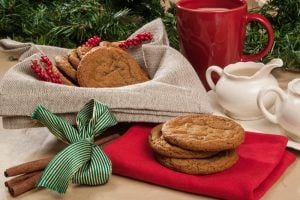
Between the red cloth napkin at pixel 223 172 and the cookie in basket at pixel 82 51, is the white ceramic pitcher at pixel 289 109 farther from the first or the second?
the cookie in basket at pixel 82 51

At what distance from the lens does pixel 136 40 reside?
2.99 ft

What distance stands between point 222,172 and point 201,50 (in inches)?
12.1

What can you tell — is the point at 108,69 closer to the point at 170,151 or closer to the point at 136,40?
the point at 136,40

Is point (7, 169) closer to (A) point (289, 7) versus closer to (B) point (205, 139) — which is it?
(B) point (205, 139)

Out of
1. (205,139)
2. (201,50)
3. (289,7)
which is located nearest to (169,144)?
(205,139)

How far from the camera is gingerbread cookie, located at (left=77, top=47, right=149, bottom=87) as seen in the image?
2.67 feet

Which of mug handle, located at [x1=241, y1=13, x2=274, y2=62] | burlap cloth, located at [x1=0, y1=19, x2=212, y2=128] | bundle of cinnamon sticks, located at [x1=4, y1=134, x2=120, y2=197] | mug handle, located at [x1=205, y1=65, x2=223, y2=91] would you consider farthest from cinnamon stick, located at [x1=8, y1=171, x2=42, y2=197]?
mug handle, located at [x1=241, y1=13, x2=274, y2=62]

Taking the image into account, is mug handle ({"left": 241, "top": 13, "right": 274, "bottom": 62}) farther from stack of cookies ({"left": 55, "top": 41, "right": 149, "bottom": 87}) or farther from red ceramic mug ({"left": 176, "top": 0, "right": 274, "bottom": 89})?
stack of cookies ({"left": 55, "top": 41, "right": 149, "bottom": 87})

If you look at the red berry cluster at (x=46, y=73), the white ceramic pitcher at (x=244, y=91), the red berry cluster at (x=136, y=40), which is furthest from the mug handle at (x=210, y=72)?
the red berry cluster at (x=46, y=73)

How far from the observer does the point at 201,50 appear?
0.92 meters

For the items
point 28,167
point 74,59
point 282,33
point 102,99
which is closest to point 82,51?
point 74,59

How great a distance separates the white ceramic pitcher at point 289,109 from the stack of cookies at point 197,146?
9 cm

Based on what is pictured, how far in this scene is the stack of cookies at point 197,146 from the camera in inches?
25.6

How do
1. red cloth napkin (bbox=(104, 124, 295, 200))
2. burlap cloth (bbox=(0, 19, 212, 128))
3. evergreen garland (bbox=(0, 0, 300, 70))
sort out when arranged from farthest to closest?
1. evergreen garland (bbox=(0, 0, 300, 70))
2. burlap cloth (bbox=(0, 19, 212, 128))
3. red cloth napkin (bbox=(104, 124, 295, 200))
